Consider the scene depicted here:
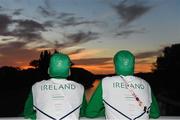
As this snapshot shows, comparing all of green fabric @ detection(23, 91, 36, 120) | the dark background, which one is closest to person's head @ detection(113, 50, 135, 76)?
green fabric @ detection(23, 91, 36, 120)

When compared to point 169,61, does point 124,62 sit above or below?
above

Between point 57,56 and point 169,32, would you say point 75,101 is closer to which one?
point 57,56

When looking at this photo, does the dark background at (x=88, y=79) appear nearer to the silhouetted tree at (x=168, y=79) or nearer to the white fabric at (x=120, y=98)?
the silhouetted tree at (x=168, y=79)

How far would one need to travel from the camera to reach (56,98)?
299cm

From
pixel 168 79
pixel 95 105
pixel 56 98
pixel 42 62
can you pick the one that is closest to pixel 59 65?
pixel 56 98

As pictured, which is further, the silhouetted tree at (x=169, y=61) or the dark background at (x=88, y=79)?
the dark background at (x=88, y=79)

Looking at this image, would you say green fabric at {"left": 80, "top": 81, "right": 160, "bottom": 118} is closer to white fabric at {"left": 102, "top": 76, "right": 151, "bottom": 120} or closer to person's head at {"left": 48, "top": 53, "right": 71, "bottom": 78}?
white fabric at {"left": 102, "top": 76, "right": 151, "bottom": 120}

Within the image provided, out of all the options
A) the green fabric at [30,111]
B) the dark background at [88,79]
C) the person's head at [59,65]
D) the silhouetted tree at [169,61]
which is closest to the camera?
the person's head at [59,65]

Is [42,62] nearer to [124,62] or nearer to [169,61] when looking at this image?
[169,61]

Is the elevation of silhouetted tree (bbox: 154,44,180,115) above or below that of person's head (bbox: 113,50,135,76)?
below

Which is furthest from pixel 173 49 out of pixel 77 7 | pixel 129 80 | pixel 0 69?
pixel 129 80

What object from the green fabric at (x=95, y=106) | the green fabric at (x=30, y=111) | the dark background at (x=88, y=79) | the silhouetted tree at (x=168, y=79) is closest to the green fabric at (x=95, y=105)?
the green fabric at (x=95, y=106)

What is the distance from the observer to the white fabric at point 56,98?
117 inches

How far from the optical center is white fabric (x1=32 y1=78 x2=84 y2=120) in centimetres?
297
